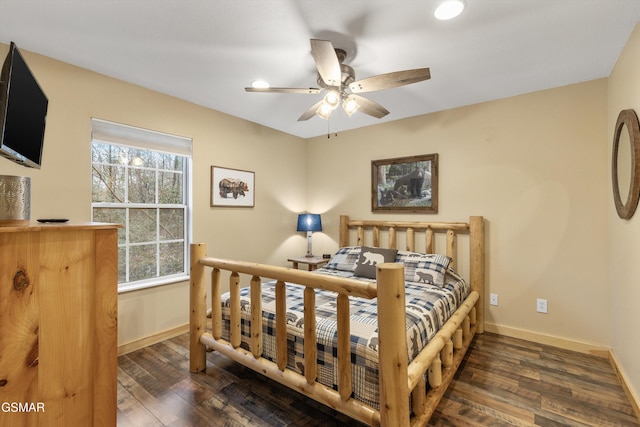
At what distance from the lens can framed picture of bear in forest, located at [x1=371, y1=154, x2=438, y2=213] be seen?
3.32m

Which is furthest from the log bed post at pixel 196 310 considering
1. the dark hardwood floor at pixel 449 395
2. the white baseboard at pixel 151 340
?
the white baseboard at pixel 151 340

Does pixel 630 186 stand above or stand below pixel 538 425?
above

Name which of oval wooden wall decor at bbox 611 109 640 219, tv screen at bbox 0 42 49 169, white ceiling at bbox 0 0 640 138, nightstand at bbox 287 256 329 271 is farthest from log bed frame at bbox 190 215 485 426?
nightstand at bbox 287 256 329 271

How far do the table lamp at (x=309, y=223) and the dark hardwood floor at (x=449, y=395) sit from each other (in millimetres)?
1970

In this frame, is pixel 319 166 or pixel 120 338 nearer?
pixel 120 338

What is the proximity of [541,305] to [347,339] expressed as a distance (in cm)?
231

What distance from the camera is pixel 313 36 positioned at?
6.20 feet

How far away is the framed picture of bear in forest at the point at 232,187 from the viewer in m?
3.26

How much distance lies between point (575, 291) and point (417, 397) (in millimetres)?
2033

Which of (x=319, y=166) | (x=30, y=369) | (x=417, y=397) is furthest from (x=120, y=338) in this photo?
(x=319, y=166)

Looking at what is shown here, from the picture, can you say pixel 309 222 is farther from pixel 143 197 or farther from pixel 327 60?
A: pixel 327 60

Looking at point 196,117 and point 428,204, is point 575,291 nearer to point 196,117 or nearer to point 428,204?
point 428,204

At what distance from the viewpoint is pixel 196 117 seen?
10.2 ft

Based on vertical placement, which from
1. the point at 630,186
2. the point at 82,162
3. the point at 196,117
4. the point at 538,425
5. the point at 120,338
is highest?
the point at 196,117
